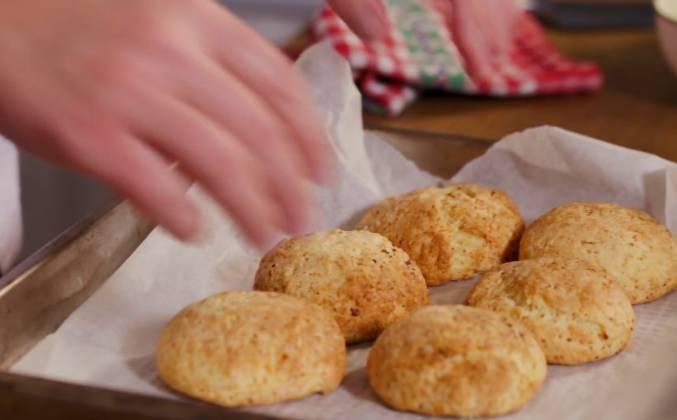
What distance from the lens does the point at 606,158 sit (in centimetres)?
132

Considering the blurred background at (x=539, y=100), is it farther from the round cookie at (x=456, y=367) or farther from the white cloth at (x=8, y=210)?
the round cookie at (x=456, y=367)

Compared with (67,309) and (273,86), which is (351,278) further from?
(273,86)

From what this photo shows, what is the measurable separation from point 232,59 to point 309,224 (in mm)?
108

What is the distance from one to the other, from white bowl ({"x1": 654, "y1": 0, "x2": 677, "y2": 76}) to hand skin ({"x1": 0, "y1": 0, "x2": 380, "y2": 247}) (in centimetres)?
110

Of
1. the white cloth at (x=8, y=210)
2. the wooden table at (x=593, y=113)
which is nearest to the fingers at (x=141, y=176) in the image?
the white cloth at (x=8, y=210)

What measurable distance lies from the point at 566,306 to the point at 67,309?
1.59ft

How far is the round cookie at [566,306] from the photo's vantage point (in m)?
1.02

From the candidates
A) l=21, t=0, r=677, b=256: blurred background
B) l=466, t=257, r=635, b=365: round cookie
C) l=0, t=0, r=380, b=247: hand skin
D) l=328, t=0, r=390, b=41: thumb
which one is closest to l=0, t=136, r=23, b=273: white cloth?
l=21, t=0, r=677, b=256: blurred background

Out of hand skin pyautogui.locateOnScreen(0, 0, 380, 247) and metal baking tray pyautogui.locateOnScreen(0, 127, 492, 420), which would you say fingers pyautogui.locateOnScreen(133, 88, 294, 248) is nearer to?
hand skin pyautogui.locateOnScreen(0, 0, 380, 247)

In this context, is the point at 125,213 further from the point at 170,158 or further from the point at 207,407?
the point at 170,158

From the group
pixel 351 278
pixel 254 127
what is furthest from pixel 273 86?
pixel 351 278

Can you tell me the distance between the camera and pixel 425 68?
1.68m

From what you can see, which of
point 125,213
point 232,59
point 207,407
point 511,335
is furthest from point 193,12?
point 125,213

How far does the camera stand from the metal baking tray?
31.0 inches
